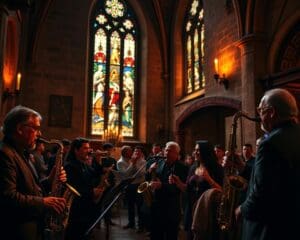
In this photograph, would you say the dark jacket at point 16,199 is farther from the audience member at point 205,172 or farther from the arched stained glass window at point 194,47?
the arched stained glass window at point 194,47

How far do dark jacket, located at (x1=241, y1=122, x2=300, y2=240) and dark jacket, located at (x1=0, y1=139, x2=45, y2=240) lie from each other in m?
1.39

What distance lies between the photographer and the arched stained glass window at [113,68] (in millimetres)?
14305

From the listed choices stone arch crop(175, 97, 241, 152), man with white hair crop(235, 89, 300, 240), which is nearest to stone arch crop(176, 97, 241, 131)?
stone arch crop(175, 97, 241, 152)

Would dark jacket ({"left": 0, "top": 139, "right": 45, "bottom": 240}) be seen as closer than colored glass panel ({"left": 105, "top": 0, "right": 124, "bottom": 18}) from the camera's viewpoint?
Yes

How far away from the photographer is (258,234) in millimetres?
2248

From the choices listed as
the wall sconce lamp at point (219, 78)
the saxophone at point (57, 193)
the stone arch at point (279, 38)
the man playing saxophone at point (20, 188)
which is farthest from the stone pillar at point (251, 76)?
the man playing saxophone at point (20, 188)

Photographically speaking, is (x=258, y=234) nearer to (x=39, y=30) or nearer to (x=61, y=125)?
(x=61, y=125)

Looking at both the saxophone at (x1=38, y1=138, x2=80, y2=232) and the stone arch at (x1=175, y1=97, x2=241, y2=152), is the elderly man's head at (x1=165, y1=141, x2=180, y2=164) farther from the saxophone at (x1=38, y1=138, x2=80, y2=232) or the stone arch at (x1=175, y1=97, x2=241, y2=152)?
the stone arch at (x1=175, y1=97, x2=241, y2=152)

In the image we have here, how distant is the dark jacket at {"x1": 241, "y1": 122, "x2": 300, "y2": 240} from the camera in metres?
2.18

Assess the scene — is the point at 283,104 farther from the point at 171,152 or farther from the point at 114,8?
the point at 114,8

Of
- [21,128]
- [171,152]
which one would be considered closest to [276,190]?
[21,128]

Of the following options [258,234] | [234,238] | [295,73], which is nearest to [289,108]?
[258,234]

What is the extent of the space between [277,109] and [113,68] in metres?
12.6

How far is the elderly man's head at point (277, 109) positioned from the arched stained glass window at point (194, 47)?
10.5 meters
